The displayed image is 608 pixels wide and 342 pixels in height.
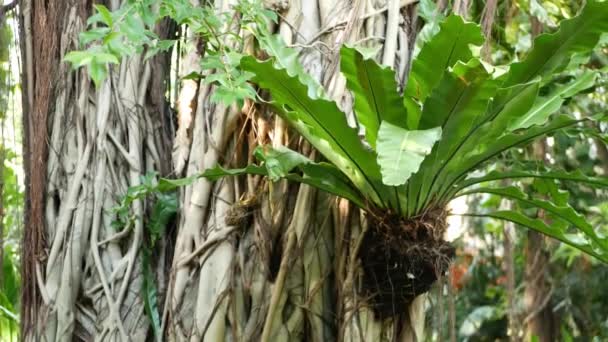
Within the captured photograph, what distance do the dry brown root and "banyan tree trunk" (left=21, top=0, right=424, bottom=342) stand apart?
0.03 m

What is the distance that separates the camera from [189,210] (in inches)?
83.5

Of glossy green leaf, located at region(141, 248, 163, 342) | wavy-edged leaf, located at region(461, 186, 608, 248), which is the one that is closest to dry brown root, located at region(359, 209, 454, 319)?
wavy-edged leaf, located at region(461, 186, 608, 248)

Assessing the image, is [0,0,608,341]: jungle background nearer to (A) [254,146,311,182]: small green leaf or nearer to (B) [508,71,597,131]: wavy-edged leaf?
(B) [508,71,597,131]: wavy-edged leaf

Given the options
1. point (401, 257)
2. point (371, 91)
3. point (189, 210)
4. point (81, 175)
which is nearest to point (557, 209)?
point (401, 257)

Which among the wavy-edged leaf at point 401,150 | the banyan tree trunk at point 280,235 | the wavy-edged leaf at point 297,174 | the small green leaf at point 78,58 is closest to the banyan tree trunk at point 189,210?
the banyan tree trunk at point 280,235

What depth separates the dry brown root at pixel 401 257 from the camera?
185cm

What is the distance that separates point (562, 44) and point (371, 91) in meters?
0.42

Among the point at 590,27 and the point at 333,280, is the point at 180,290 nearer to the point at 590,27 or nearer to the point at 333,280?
the point at 333,280

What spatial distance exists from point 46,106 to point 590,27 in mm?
1479

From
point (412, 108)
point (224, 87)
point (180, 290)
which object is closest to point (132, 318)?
point (180, 290)

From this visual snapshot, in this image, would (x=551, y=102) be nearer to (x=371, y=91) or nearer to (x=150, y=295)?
(x=371, y=91)

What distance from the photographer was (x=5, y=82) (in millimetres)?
2611

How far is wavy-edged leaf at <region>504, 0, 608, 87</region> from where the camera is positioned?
1.73 m

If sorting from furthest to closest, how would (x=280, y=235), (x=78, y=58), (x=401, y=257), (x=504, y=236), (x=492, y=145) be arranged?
(x=504, y=236)
(x=280, y=235)
(x=401, y=257)
(x=492, y=145)
(x=78, y=58)
